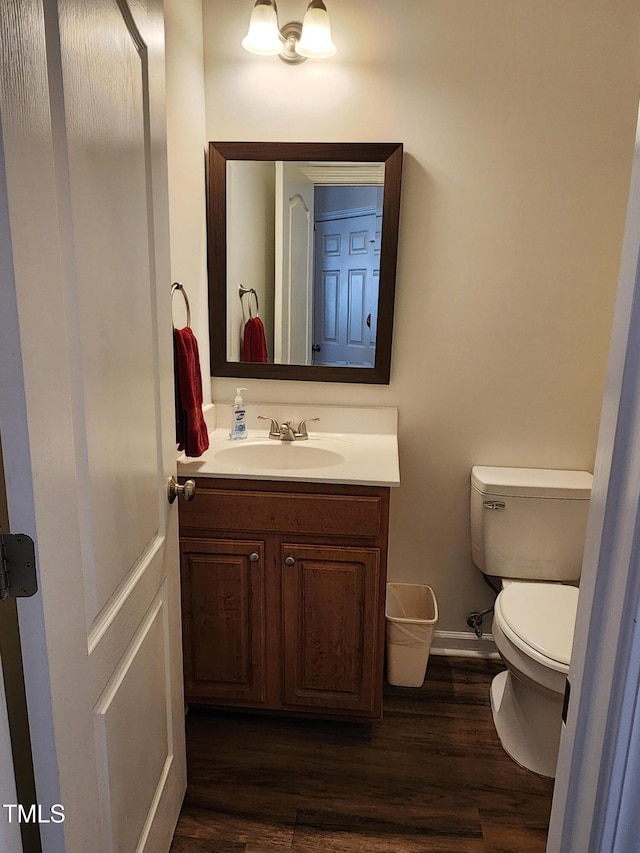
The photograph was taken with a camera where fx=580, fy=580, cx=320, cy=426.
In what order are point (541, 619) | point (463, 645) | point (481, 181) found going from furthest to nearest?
point (463, 645) → point (481, 181) → point (541, 619)

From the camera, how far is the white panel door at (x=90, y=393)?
675 mm

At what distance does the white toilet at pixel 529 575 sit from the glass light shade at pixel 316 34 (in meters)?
1.50

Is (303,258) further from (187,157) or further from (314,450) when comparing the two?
(314,450)

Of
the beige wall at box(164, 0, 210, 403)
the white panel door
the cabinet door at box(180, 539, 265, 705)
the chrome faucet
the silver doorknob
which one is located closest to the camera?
the white panel door

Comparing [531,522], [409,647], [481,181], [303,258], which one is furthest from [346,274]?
[409,647]

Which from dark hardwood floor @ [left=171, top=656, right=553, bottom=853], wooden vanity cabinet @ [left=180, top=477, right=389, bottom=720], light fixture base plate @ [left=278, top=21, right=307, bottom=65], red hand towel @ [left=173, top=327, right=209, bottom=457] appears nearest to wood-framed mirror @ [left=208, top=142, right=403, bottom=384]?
light fixture base plate @ [left=278, top=21, right=307, bottom=65]

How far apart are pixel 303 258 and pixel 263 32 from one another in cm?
70

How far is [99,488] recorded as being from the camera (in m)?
0.92

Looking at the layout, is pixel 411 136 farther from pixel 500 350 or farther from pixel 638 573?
pixel 638 573

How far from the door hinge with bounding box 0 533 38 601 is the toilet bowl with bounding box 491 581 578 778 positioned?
4.47 ft

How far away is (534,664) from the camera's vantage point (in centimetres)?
160

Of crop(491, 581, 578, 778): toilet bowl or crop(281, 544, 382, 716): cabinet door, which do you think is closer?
crop(491, 581, 578, 778): toilet bowl

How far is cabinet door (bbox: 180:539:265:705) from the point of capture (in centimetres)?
177

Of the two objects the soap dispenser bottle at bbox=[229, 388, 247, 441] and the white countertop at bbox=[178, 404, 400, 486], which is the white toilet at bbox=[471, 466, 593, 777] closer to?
the white countertop at bbox=[178, 404, 400, 486]
